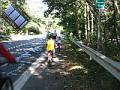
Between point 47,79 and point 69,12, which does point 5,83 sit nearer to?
point 47,79

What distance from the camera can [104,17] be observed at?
29344 mm

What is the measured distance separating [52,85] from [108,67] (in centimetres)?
194

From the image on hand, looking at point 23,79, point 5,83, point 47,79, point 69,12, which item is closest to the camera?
point 5,83

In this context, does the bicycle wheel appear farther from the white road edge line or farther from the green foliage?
the green foliage

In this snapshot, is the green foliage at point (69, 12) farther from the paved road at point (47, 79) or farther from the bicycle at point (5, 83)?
the bicycle at point (5, 83)

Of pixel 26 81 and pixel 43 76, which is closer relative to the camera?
pixel 26 81

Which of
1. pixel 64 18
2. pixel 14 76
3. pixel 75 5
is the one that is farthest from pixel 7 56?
pixel 64 18

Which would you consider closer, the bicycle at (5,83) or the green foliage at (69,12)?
the bicycle at (5,83)

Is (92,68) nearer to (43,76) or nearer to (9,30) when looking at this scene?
(43,76)

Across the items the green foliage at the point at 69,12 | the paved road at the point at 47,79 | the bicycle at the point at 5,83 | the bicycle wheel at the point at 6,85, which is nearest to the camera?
the bicycle at the point at 5,83

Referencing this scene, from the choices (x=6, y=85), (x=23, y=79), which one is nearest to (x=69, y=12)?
(x=23, y=79)

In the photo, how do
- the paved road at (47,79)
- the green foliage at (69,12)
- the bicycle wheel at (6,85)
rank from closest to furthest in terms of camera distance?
the bicycle wheel at (6,85) → the paved road at (47,79) → the green foliage at (69,12)

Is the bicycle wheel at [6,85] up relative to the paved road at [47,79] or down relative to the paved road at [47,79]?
up

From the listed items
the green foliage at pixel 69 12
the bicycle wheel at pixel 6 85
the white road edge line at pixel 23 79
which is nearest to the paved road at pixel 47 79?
the white road edge line at pixel 23 79
